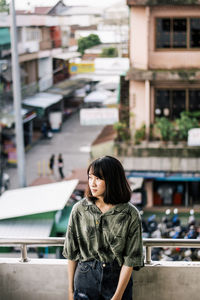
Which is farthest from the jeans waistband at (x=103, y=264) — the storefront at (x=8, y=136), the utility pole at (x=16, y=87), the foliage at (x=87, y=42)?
the storefront at (x=8, y=136)

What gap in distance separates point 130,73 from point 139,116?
5.09 ft

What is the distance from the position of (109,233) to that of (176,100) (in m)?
13.4

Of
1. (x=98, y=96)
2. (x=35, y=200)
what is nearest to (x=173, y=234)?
(x=35, y=200)

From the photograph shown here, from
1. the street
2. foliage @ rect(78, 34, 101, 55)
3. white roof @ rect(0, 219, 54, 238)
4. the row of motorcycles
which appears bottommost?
the street

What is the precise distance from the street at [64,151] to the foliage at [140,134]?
5.59 meters

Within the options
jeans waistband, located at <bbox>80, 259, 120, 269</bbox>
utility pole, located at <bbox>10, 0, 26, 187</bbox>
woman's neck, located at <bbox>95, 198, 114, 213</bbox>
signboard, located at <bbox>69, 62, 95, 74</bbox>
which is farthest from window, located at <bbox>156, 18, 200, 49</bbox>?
jeans waistband, located at <bbox>80, 259, 120, 269</bbox>

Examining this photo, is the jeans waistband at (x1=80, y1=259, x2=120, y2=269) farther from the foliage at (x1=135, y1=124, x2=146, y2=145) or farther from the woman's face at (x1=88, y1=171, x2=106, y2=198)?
the foliage at (x1=135, y1=124, x2=146, y2=145)

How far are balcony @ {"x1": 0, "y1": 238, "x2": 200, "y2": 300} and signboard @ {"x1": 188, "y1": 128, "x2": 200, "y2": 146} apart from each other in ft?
41.2

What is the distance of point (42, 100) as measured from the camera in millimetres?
28734

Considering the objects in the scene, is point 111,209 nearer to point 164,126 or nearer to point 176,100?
point 164,126

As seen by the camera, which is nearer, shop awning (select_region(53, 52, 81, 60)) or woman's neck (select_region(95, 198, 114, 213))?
woman's neck (select_region(95, 198, 114, 213))

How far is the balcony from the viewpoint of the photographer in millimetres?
3652

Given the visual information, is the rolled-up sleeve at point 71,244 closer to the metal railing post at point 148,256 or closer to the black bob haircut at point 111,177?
the black bob haircut at point 111,177

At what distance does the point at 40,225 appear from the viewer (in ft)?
33.9
